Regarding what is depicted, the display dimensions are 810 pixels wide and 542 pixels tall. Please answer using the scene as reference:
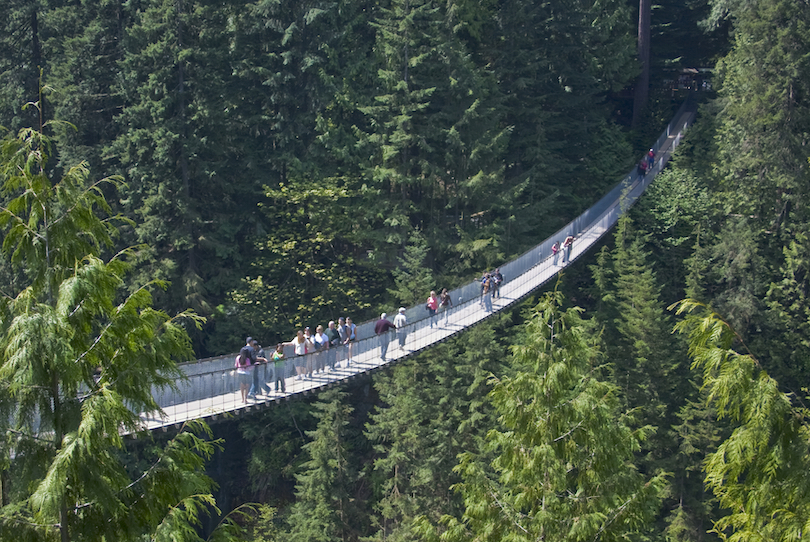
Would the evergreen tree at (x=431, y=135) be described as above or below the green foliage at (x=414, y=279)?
above

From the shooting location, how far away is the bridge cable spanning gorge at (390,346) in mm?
14797

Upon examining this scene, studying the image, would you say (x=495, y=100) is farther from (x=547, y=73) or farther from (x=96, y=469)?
(x=96, y=469)

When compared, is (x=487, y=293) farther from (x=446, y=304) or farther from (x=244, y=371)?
(x=244, y=371)

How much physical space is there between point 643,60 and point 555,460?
28254 mm

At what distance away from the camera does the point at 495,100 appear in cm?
2814

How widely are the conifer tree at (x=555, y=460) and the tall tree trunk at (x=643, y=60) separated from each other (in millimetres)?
26942

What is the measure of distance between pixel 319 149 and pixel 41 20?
8918mm

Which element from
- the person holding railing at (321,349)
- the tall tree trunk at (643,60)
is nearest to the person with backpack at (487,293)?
the person holding railing at (321,349)

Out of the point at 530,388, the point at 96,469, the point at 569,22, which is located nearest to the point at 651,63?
the point at 569,22

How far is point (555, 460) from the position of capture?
28.8 feet

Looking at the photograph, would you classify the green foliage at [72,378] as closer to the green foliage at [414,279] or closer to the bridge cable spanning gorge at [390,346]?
the bridge cable spanning gorge at [390,346]

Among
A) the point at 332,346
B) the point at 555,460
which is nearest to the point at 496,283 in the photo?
the point at 332,346

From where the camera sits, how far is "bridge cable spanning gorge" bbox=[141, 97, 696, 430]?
14.8 metres

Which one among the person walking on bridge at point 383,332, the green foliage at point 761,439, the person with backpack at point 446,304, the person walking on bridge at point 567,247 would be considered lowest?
the green foliage at point 761,439
